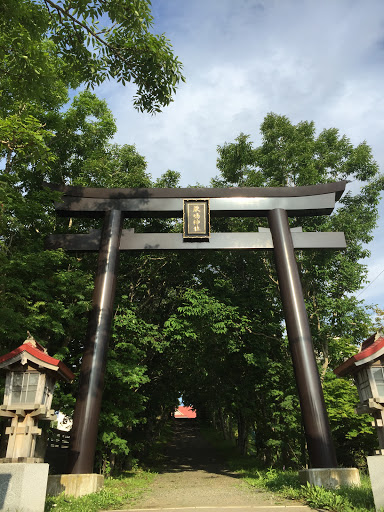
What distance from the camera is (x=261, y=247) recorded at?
11078 millimetres

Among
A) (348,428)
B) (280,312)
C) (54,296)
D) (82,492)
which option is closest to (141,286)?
(54,296)

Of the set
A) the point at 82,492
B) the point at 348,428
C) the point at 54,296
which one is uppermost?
the point at 54,296

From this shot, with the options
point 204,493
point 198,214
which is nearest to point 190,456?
point 204,493

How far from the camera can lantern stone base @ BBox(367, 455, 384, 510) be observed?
5.40 meters

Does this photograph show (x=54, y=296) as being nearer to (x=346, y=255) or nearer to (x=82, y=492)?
(x=82, y=492)

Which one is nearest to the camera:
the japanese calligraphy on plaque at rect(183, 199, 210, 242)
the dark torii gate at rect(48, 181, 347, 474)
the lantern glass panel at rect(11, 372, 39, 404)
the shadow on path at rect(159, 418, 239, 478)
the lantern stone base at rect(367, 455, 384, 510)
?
the lantern stone base at rect(367, 455, 384, 510)

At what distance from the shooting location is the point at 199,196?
11.3m

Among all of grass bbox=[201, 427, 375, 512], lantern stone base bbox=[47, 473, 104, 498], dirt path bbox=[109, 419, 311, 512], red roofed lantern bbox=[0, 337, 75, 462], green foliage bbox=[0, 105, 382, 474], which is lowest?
dirt path bbox=[109, 419, 311, 512]

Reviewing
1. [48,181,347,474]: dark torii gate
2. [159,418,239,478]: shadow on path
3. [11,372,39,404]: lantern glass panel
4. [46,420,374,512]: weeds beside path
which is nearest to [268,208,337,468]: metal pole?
[48,181,347,474]: dark torii gate

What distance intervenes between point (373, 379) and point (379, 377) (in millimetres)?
112

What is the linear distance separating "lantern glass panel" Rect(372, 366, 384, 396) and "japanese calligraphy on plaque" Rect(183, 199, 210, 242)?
5839 millimetres

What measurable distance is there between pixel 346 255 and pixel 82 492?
1227 centimetres

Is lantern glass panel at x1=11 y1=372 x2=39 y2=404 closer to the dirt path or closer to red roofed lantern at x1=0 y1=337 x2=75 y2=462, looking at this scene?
red roofed lantern at x1=0 y1=337 x2=75 y2=462

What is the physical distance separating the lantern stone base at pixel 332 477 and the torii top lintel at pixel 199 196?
6.74 m
